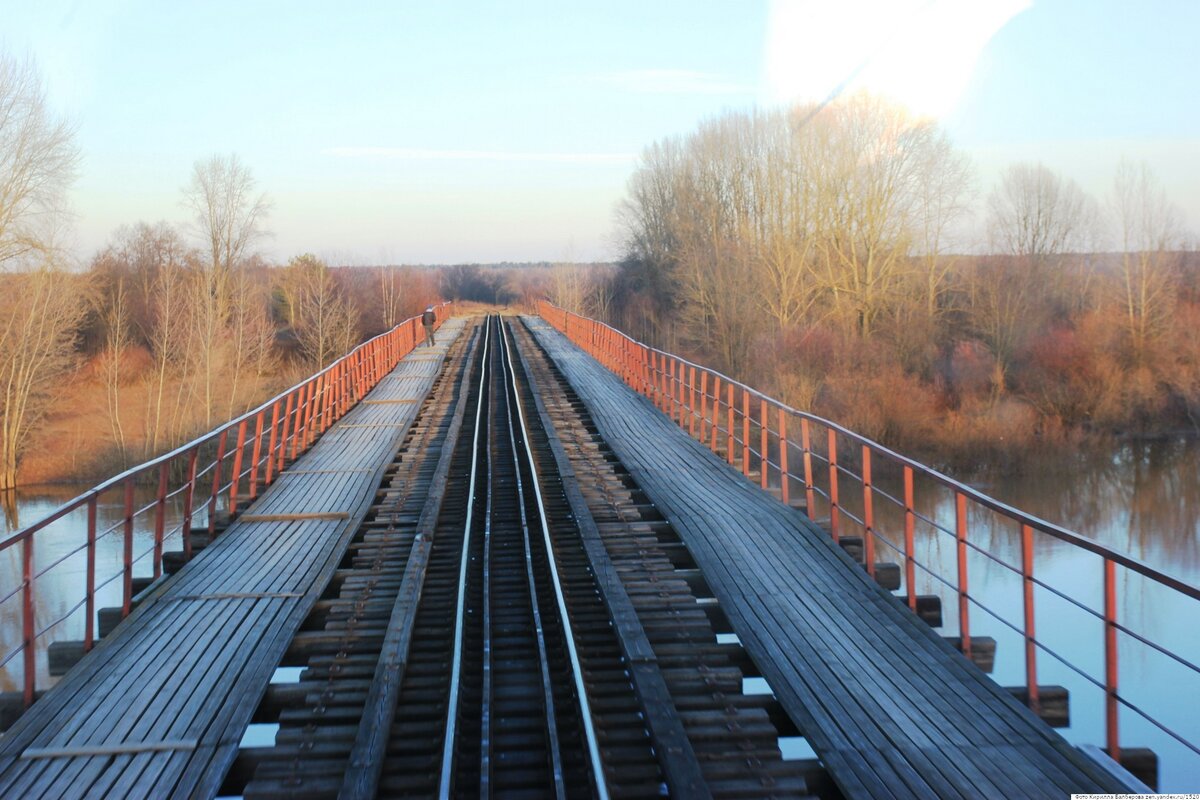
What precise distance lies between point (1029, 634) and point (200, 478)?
16.6 meters

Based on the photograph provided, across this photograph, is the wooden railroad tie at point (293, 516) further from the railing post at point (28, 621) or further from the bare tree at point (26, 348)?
the bare tree at point (26, 348)

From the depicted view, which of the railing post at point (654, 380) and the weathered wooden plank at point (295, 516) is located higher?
the railing post at point (654, 380)

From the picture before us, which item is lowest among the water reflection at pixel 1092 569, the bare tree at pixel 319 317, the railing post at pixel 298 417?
the water reflection at pixel 1092 569

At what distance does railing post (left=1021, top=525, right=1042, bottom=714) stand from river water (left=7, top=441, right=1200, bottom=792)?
664 cm

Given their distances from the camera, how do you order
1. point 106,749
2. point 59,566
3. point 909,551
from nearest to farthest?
point 106,749 < point 909,551 < point 59,566

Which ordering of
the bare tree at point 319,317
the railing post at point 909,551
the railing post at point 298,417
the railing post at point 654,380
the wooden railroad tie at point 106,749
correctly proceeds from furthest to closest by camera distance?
1. the bare tree at point 319,317
2. the railing post at point 654,380
3. the railing post at point 298,417
4. the railing post at point 909,551
5. the wooden railroad tie at point 106,749

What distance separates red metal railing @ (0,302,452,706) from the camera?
577 centimetres

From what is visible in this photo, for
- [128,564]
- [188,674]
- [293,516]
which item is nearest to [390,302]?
[293,516]

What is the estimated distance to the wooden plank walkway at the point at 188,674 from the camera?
4586mm

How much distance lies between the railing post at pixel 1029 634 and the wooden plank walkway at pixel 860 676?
18 cm

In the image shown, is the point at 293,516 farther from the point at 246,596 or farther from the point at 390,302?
the point at 390,302

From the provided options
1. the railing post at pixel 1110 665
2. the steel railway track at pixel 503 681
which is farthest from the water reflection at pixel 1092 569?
the railing post at pixel 1110 665

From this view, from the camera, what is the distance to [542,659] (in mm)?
5938

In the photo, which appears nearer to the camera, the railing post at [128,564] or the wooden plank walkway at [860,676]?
the wooden plank walkway at [860,676]
